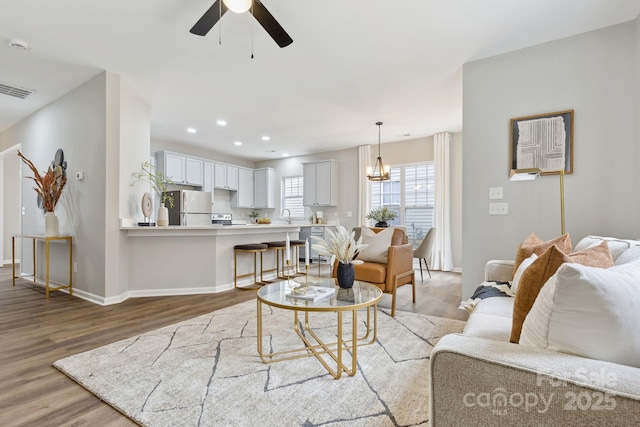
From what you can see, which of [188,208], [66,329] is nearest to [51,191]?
[188,208]

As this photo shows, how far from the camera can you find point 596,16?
8.58 ft

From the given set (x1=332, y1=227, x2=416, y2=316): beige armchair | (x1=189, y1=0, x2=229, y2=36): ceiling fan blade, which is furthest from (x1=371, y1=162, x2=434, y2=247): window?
(x1=189, y1=0, x2=229, y2=36): ceiling fan blade

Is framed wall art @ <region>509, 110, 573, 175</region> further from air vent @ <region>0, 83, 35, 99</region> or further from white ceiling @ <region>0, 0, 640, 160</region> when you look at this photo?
air vent @ <region>0, 83, 35, 99</region>

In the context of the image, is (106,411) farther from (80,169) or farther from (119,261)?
(80,169)

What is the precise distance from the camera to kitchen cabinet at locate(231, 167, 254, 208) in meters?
7.92

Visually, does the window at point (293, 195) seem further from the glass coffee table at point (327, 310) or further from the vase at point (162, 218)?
the glass coffee table at point (327, 310)

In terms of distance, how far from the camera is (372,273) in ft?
10.7

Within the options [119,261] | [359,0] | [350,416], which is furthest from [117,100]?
[350,416]

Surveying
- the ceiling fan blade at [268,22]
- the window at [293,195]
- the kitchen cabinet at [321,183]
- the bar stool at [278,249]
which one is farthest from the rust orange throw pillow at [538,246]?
the window at [293,195]

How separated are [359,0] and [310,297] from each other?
2240mm

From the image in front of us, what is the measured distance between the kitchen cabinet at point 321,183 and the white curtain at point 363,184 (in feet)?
2.01

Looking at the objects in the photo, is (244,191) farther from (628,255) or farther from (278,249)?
(628,255)

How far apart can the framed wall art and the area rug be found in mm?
1752

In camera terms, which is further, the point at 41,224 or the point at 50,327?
the point at 41,224
